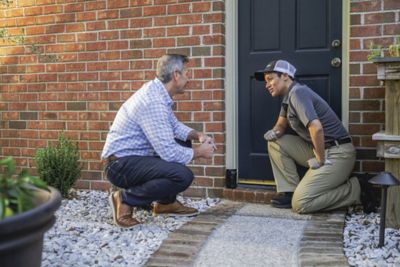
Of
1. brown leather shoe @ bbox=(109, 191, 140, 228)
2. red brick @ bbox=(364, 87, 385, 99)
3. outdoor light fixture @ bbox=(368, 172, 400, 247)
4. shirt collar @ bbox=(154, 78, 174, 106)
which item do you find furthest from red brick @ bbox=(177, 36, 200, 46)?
outdoor light fixture @ bbox=(368, 172, 400, 247)

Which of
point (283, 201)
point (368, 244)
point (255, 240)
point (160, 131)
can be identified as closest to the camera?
point (368, 244)

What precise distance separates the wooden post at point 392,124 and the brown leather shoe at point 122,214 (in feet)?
5.87

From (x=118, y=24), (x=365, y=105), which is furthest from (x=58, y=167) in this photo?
(x=365, y=105)

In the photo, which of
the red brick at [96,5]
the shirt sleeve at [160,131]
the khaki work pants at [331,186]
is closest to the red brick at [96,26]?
the red brick at [96,5]

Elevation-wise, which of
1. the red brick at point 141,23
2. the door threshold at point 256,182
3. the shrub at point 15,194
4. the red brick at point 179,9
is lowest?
the door threshold at point 256,182

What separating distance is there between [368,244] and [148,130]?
1.63m

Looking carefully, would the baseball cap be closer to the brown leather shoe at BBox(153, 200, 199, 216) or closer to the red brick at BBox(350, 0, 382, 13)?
the red brick at BBox(350, 0, 382, 13)

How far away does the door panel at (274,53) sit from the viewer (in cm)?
409

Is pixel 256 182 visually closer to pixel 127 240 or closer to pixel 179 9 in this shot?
pixel 127 240

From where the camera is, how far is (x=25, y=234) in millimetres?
1524

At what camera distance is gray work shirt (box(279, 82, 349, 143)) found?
11.8 ft

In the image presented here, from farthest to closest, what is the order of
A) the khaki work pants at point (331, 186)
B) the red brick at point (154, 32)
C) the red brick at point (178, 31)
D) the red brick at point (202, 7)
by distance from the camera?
the red brick at point (154, 32), the red brick at point (178, 31), the red brick at point (202, 7), the khaki work pants at point (331, 186)

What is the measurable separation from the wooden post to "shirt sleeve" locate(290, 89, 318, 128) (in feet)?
1.74

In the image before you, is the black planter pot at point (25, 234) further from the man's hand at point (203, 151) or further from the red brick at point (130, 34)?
the red brick at point (130, 34)
